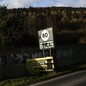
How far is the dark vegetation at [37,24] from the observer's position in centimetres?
3725

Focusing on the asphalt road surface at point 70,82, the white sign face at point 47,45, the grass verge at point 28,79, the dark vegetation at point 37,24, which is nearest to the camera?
the asphalt road surface at point 70,82

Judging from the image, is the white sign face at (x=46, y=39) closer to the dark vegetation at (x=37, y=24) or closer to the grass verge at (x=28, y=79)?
the grass verge at (x=28, y=79)

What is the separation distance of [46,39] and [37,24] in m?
28.8

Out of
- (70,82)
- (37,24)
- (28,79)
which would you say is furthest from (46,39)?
(37,24)

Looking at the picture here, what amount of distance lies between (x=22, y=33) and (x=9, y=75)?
1510 cm

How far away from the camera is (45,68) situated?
80.7ft

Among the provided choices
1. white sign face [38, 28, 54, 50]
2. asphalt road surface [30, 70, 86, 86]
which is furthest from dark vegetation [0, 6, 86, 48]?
asphalt road surface [30, 70, 86, 86]

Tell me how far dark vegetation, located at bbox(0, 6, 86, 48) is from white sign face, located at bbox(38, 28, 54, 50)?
929cm

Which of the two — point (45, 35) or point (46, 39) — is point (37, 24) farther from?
point (46, 39)

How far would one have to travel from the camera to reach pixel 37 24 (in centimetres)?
5419

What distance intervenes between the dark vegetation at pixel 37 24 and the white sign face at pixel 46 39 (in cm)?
929

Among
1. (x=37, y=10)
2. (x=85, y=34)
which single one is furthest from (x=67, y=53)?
(x=37, y=10)

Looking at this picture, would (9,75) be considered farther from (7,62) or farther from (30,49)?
(30,49)

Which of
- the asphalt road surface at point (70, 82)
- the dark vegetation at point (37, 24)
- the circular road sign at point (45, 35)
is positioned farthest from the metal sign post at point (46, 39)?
the dark vegetation at point (37, 24)
